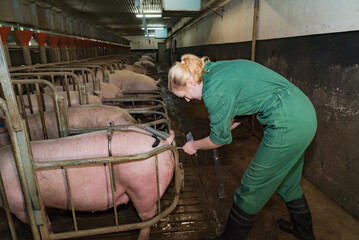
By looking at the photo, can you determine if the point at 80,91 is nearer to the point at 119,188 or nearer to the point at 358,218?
the point at 119,188

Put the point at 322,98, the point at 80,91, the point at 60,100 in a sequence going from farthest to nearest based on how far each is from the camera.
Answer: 1. the point at 80,91
2. the point at 322,98
3. the point at 60,100

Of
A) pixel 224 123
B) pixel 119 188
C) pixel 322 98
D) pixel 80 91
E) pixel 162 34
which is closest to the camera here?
pixel 224 123

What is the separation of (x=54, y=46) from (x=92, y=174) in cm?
702

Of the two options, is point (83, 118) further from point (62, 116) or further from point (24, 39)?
point (24, 39)

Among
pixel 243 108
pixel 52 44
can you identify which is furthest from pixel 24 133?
pixel 52 44

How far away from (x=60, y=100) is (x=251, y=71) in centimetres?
198

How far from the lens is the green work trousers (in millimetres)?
1705

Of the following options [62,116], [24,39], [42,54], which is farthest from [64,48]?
[62,116]

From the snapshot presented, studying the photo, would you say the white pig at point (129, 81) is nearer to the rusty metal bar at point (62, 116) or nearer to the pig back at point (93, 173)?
the rusty metal bar at point (62, 116)

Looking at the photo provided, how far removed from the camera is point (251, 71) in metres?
1.73

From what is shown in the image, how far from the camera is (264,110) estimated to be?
1.77m

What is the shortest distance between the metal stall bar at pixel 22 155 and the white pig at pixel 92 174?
0.33m

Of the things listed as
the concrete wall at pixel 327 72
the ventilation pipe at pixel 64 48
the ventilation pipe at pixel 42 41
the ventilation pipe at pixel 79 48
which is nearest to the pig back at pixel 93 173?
the concrete wall at pixel 327 72

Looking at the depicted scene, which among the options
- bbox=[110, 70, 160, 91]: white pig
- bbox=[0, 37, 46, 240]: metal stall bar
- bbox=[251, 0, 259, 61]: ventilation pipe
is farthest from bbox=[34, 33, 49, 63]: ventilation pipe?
bbox=[0, 37, 46, 240]: metal stall bar
